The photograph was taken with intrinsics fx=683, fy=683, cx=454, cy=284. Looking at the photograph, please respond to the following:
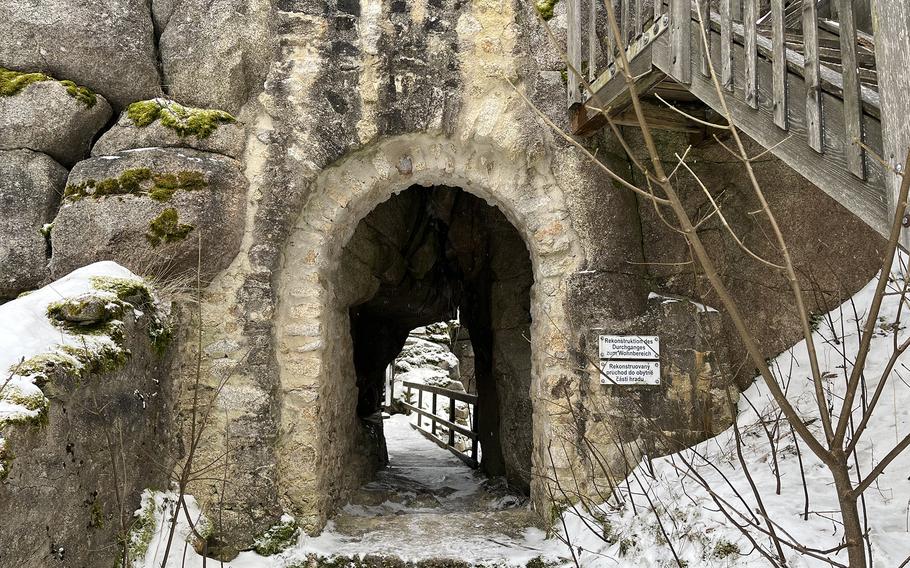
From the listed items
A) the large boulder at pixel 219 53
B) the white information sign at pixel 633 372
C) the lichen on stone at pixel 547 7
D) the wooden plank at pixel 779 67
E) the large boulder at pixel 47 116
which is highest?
the lichen on stone at pixel 547 7

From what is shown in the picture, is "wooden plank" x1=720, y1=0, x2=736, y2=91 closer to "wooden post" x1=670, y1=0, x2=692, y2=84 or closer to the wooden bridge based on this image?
the wooden bridge

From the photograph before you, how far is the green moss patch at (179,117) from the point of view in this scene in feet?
13.6

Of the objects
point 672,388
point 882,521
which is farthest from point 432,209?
point 882,521

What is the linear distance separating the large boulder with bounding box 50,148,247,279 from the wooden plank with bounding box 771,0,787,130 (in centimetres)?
298

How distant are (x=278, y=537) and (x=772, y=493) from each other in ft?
8.84

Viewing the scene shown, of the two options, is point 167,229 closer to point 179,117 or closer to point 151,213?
point 151,213

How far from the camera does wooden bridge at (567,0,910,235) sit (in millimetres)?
2055

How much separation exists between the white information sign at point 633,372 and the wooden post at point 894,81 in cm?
225

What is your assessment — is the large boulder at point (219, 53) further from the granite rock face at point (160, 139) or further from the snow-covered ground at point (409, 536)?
the snow-covered ground at point (409, 536)

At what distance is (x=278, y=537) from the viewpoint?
A: 13.1 ft

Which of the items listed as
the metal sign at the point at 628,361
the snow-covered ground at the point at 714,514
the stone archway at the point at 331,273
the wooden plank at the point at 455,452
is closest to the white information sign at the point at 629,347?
the metal sign at the point at 628,361

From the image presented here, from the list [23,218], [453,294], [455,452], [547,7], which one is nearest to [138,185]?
[23,218]

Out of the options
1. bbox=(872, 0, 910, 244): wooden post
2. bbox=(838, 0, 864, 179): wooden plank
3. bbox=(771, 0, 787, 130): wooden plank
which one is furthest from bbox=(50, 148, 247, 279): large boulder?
bbox=(872, 0, 910, 244): wooden post

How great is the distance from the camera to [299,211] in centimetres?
427
